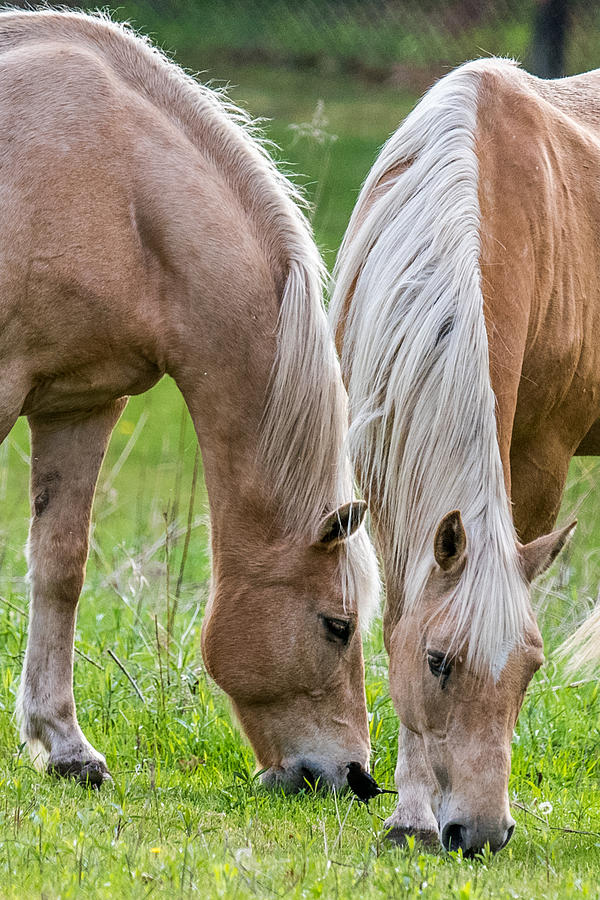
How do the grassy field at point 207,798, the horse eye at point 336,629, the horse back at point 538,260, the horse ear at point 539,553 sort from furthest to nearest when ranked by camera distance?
the horse eye at point 336,629 → the horse back at point 538,260 → the horse ear at point 539,553 → the grassy field at point 207,798

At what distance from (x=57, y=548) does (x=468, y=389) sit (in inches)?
74.5

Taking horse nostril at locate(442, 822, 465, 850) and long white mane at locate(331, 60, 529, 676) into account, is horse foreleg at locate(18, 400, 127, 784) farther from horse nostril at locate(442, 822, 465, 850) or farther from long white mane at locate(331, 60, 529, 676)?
horse nostril at locate(442, 822, 465, 850)

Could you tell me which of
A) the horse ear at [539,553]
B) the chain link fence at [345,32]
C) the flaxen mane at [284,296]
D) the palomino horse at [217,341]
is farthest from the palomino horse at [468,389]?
the chain link fence at [345,32]

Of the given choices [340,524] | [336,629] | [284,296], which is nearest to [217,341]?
[284,296]

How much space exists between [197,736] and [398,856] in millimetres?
1519

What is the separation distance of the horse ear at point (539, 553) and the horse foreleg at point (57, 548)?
1906 mm

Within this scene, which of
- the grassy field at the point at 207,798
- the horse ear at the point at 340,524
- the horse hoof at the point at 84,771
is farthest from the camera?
the horse hoof at the point at 84,771

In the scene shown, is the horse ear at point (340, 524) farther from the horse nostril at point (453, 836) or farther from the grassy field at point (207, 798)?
the horse nostril at point (453, 836)

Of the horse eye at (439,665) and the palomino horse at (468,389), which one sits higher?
the palomino horse at (468,389)

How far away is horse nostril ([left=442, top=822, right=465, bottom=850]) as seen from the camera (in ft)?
10.0

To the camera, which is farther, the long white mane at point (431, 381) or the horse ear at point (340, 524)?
the horse ear at point (340, 524)

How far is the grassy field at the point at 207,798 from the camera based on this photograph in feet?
9.25

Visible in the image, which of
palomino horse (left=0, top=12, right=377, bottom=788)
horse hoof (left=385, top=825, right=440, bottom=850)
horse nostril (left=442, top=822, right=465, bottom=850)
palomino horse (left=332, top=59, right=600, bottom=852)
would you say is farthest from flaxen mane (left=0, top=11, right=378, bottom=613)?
horse nostril (left=442, top=822, right=465, bottom=850)

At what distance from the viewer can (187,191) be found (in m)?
4.00
